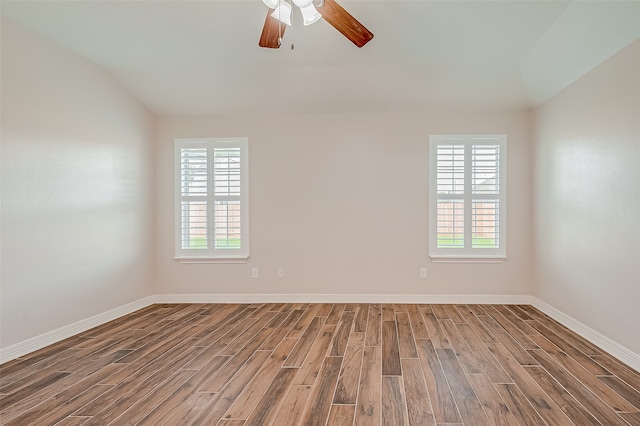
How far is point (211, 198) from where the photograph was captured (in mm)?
4930

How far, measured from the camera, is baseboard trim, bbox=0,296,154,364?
2954mm

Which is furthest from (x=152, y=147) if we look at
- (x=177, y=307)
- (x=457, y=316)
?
(x=457, y=316)

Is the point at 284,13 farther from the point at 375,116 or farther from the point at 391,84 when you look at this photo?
the point at 375,116

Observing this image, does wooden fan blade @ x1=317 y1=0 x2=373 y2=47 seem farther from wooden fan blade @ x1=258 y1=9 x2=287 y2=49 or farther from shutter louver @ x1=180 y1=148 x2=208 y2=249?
shutter louver @ x1=180 y1=148 x2=208 y2=249

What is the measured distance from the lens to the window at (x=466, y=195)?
15.4ft

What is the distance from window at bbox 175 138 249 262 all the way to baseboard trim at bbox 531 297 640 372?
13.0ft

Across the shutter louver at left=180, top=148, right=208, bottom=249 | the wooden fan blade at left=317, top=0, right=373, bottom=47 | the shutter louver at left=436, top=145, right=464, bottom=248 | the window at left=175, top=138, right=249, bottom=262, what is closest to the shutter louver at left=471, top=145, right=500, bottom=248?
the shutter louver at left=436, top=145, right=464, bottom=248

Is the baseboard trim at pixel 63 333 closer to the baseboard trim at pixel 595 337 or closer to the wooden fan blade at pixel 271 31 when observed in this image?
the wooden fan blade at pixel 271 31

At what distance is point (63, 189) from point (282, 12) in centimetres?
285

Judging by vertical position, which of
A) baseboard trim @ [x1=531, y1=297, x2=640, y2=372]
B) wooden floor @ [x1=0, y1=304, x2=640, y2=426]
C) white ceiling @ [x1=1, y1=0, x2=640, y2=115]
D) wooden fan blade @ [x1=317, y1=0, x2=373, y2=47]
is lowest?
wooden floor @ [x1=0, y1=304, x2=640, y2=426]

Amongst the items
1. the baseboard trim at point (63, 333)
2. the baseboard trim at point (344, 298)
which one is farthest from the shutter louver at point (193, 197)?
the baseboard trim at point (63, 333)

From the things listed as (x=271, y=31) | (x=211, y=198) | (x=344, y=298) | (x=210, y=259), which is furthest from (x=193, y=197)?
(x=271, y=31)

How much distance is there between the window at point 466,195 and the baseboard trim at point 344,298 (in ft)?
1.90

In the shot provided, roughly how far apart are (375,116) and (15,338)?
454cm
